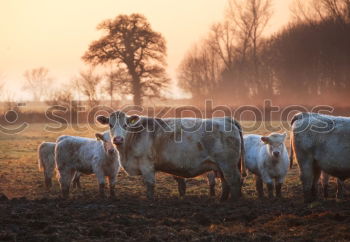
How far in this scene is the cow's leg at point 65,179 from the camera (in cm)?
1535

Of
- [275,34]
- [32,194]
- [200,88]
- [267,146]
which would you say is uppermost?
[275,34]

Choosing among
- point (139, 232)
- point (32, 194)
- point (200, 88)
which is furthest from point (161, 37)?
point (139, 232)

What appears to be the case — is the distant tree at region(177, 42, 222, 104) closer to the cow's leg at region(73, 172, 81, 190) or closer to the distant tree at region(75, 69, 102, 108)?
the distant tree at region(75, 69, 102, 108)

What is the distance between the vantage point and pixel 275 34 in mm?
65750

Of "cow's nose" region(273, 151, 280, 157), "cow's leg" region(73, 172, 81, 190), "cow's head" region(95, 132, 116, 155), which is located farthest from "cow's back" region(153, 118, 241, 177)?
"cow's leg" region(73, 172, 81, 190)

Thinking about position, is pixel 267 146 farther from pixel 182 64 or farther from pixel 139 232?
pixel 182 64

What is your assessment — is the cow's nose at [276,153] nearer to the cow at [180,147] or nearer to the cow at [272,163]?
the cow at [272,163]

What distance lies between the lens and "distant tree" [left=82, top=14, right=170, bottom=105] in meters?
55.1

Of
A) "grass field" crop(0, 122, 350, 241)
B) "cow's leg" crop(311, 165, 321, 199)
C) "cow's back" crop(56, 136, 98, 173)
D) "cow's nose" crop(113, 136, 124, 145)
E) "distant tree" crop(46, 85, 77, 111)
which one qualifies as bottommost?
"grass field" crop(0, 122, 350, 241)

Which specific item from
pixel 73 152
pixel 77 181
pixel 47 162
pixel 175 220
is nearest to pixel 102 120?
pixel 73 152

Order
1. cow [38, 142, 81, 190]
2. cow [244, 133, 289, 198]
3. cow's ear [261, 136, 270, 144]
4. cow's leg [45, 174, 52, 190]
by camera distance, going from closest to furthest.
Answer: cow [244, 133, 289, 198] → cow's ear [261, 136, 270, 144] → cow's leg [45, 174, 52, 190] → cow [38, 142, 81, 190]

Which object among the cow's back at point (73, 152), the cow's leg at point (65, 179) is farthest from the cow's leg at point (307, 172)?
the cow's leg at point (65, 179)

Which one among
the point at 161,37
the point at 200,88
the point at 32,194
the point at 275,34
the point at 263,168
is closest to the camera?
the point at 263,168

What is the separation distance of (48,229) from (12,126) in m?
42.2
